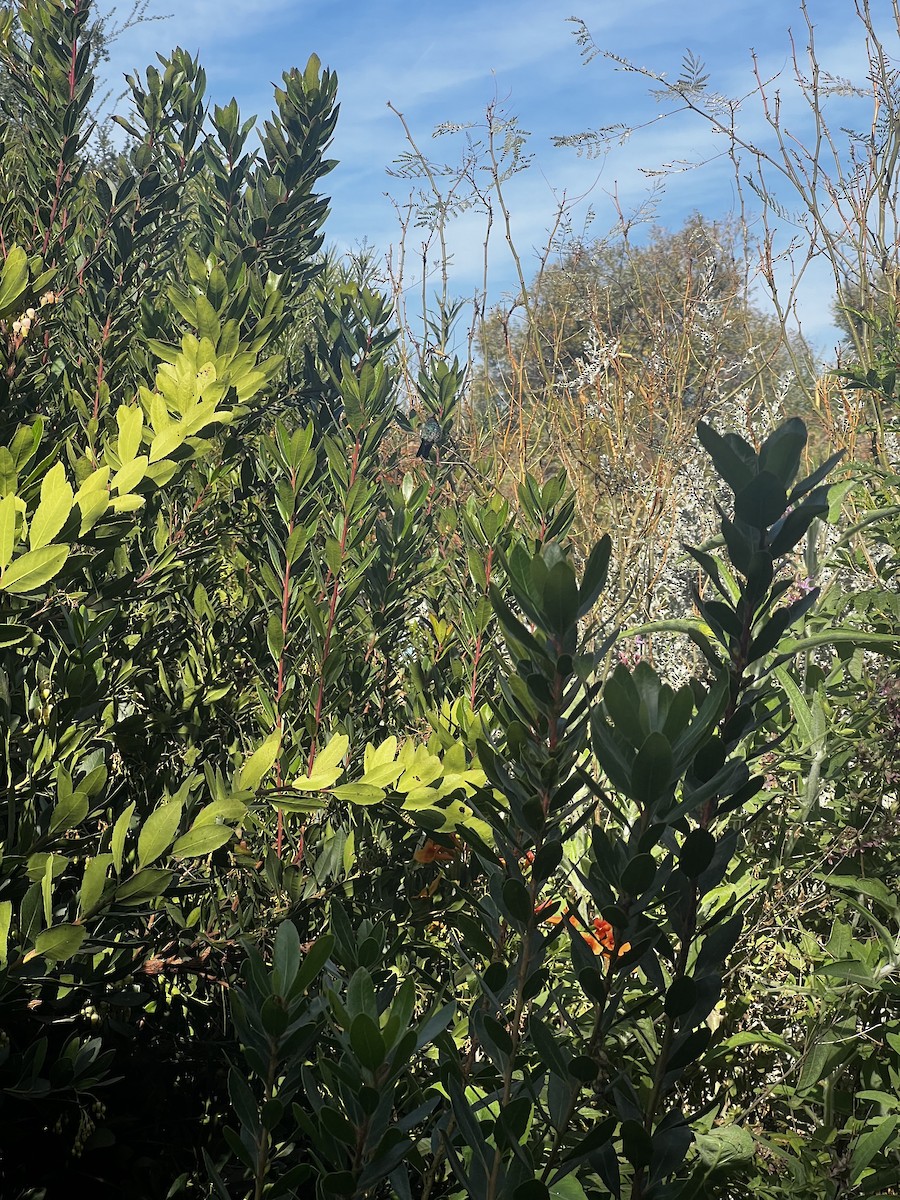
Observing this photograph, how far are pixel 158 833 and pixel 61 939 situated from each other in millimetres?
133

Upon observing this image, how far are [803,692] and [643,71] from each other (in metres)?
2.98

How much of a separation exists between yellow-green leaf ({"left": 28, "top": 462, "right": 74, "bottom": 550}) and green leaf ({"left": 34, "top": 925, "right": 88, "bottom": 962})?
392 millimetres

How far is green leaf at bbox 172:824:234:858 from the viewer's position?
101 centimetres

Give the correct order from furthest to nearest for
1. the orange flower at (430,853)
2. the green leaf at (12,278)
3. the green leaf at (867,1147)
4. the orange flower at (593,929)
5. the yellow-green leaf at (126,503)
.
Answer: the orange flower at (430,853), the green leaf at (867,1147), the green leaf at (12,278), the yellow-green leaf at (126,503), the orange flower at (593,929)

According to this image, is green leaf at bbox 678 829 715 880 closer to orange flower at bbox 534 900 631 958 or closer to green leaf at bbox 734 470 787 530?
orange flower at bbox 534 900 631 958

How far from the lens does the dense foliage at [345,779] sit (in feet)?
2.32

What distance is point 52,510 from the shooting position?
1.01 metres

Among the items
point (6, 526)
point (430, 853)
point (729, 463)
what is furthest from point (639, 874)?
point (430, 853)

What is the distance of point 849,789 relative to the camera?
2.04 metres

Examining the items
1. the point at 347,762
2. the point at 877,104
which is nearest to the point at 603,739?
the point at 347,762

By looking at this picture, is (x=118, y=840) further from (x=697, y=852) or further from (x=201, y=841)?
(x=697, y=852)

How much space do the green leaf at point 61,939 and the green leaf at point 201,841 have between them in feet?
0.45

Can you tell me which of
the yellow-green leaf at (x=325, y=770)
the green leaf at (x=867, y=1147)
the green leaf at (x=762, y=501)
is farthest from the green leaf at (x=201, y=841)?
the green leaf at (x=867, y=1147)

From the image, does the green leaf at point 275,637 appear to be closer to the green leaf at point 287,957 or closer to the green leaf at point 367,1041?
the green leaf at point 287,957
